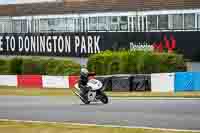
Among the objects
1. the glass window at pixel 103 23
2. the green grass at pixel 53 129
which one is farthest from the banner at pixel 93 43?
the green grass at pixel 53 129

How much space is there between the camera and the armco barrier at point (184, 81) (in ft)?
95.9

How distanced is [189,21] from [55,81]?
339 inches

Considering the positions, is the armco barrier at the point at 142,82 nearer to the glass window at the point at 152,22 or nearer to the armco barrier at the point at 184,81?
the armco barrier at the point at 184,81

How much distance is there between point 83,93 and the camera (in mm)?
24203

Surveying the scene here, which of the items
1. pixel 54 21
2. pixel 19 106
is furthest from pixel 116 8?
pixel 19 106

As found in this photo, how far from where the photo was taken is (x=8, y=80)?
39188 millimetres

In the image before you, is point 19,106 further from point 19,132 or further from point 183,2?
point 183,2

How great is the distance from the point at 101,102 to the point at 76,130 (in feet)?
30.0

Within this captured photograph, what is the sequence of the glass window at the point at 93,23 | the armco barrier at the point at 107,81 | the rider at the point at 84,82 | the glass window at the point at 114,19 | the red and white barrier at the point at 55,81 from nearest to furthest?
the rider at the point at 84,82
the red and white barrier at the point at 55,81
the armco barrier at the point at 107,81
the glass window at the point at 114,19
the glass window at the point at 93,23

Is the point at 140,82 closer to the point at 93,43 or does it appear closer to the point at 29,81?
the point at 29,81

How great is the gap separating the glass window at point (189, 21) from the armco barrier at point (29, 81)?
29.3ft

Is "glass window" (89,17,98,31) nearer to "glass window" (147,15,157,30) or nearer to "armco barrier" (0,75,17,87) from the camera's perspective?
"glass window" (147,15,157,30)

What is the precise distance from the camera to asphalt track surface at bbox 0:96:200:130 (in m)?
16.6

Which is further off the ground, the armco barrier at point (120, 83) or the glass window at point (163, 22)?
the glass window at point (163, 22)
